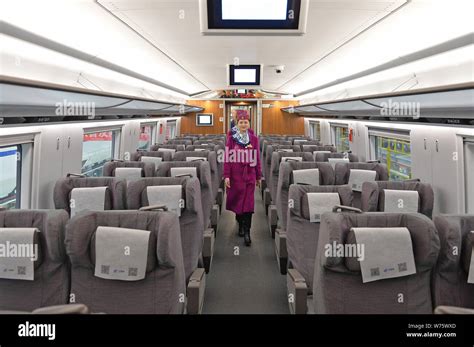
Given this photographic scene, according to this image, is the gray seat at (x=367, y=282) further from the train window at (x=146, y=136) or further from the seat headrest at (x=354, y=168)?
the train window at (x=146, y=136)

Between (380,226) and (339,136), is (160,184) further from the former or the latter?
(339,136)

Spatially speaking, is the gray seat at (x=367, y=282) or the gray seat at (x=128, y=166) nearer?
the gray seat at (x=367, y=282)

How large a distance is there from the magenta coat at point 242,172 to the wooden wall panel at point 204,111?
11.9 metres

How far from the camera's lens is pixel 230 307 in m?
3.36

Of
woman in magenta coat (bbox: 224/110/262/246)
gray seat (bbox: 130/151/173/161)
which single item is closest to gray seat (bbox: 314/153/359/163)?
woman in magenta coat (bbox: 224/110/262/246)

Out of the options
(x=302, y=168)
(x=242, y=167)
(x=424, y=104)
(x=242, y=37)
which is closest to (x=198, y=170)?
(x=242, y=167)

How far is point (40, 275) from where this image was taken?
206 cm

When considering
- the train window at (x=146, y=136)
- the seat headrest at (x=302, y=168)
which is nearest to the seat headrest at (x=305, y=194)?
the seat headrest at (x=302, y=168)

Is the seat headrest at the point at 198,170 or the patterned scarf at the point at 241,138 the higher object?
the patterned scarf at the point at 241,138

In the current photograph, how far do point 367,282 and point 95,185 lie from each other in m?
2.73

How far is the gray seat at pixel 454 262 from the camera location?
1858 mm

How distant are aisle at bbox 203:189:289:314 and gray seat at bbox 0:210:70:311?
159 centimetres

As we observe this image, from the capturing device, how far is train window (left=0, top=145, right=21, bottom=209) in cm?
378

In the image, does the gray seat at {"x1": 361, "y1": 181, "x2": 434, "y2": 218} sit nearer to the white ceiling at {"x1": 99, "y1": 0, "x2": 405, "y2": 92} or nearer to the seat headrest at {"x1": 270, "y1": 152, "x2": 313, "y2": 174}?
the white ceiling at {"x1": 99, "y1": 0, "x2": 405, "y2": 92}
